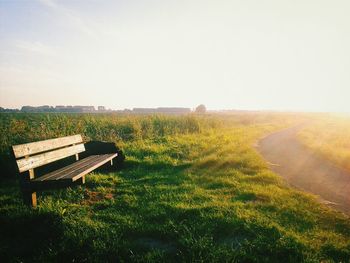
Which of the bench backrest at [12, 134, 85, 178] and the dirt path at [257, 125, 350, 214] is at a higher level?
the bench backrest at [12, 134, 85, 178]

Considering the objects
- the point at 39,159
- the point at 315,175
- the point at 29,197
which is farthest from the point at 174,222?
the point at 315,175

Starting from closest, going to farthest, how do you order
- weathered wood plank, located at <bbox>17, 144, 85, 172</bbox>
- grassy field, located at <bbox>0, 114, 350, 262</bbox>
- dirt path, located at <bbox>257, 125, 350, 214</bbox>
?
grassy field, located at <bbox>0, 114, 350, 262</bbox> < weathered wood plank, located at <bbox>17, 144, 85, 172</bbox> < dirt path, located at <bbox>257, 125, 350, 214</bbox>

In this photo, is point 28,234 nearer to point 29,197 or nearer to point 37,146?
point 29,197

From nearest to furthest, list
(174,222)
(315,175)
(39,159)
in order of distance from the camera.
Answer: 1. (174,222)
2. (39,159)
3. (315,175)

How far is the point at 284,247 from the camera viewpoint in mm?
3510

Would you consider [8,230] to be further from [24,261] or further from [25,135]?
[25,135]

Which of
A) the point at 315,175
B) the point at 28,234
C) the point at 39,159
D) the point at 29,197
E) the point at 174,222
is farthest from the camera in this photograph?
the point at 315,175

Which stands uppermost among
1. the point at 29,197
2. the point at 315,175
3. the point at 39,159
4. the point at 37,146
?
the point at 37,146

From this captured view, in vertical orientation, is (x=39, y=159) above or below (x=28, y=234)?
above

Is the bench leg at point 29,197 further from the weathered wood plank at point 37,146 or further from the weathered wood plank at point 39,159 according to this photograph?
the weathered wood plank at point 37,146

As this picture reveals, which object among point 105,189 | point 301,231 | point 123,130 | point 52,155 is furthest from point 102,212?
point 123,130

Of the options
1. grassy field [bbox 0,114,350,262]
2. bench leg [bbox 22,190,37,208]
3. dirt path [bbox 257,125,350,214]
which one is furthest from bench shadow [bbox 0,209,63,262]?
dirt path [bbox 257,125,350,214]

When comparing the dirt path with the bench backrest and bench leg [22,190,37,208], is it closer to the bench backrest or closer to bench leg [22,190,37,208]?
bench leg [22,190,37,208]

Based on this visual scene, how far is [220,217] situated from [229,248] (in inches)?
36.9
